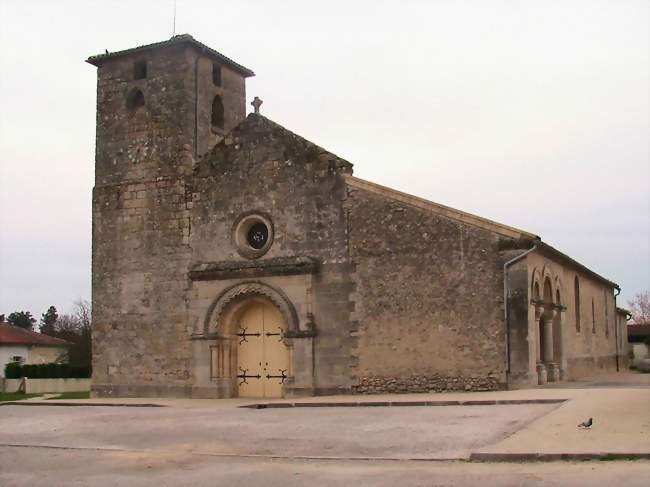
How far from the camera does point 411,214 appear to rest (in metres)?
20.4

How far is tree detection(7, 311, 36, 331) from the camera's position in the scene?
277ft

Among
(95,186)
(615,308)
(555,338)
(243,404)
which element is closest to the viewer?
(243,404)

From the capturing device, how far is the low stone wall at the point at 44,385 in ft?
120

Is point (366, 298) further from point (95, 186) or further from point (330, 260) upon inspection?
point (95, 186)

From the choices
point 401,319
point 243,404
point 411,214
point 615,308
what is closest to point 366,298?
point 401,319

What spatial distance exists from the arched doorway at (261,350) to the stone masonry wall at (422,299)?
2359mm

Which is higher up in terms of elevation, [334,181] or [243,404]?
[334,181]

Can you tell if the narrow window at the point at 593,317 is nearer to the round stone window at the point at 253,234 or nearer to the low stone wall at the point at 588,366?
the low stone wall at the point at 588,366

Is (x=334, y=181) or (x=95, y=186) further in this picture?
(x=95, y=186)

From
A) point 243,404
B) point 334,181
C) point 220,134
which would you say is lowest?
point 243,404

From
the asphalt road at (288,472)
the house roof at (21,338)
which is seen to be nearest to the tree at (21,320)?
the house roof at (21,338)

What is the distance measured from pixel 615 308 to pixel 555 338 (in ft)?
44.6

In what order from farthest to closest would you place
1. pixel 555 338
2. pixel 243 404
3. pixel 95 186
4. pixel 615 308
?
1. pixel 615 308
2. pixel 95 186
3. pixel 555 338
4. pixel 243 404

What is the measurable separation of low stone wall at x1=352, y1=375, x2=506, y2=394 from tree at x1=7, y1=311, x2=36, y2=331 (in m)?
69.4
